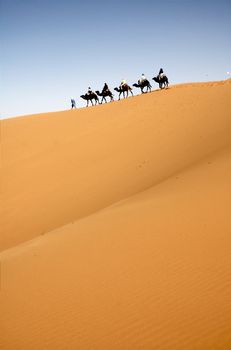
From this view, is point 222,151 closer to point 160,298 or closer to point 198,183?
point 198,183

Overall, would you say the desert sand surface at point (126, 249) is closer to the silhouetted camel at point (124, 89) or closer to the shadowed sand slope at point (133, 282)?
the shadowed sand slope at point (133, 282)

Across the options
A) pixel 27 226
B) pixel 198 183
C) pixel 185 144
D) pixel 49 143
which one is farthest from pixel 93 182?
pixel 49 143

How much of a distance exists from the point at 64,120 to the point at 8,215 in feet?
38.7

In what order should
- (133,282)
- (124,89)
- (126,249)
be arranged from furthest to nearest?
(124,89), (126,249), (133,282)

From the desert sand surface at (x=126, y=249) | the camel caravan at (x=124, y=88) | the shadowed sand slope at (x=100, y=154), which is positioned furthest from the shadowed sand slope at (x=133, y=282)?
the camel caravan at (x=124, y=88)

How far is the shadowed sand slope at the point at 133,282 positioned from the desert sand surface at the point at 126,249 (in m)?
0.02

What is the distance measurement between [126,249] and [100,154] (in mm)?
9973

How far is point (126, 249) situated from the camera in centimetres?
561

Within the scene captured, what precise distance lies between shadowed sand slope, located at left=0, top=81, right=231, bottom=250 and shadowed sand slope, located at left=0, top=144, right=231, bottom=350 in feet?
12.4

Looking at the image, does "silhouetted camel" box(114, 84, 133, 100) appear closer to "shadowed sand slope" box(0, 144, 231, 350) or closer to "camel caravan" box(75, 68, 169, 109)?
"camel caravan" box(75, 68, 169, 109)

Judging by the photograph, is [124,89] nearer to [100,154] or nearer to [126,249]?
[100,154]

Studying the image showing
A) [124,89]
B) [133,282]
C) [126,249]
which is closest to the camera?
[133,282]

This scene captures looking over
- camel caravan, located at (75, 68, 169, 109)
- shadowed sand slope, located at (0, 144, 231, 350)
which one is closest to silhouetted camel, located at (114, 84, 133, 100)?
camel caravan, located at (75, 68, 169, 109)

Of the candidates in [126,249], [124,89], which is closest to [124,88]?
[124,89]
